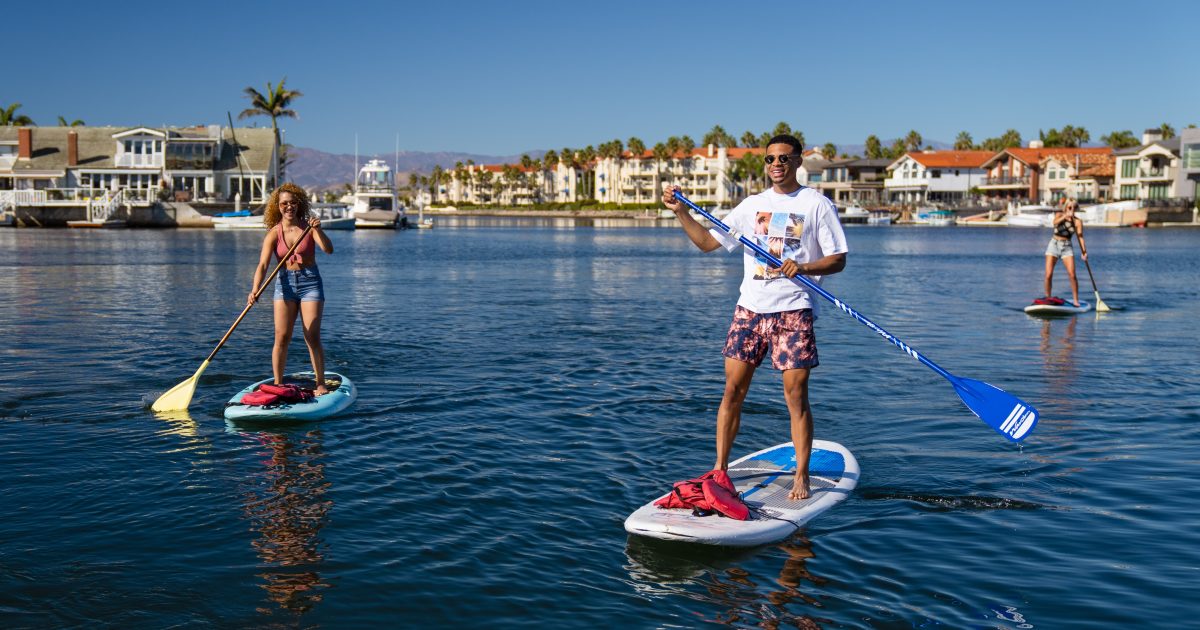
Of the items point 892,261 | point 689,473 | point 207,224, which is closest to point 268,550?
point 689,473

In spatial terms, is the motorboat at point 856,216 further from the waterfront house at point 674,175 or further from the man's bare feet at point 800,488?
the man's bare feet at point 800,488

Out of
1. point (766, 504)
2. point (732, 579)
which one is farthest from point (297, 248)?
point (732, 579)

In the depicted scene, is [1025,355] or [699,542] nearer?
[699,542]

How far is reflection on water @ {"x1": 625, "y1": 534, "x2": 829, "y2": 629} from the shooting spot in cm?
597

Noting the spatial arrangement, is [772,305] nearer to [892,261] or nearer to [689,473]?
[689,473]

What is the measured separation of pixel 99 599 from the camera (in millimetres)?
6012

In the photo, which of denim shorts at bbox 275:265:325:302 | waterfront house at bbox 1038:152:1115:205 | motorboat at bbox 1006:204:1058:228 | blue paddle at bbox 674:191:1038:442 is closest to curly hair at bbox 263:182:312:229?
denim shorts at bbox 275:265:325:302

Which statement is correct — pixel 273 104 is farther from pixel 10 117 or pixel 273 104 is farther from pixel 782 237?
pixel 782 237

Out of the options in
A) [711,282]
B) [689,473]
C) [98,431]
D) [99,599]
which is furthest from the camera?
[711,282]

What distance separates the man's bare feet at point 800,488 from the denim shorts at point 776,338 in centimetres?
102

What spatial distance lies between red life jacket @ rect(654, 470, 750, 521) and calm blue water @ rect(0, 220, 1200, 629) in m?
0.29

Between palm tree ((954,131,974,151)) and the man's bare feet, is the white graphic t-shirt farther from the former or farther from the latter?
palm tree ((954,131,974,151))

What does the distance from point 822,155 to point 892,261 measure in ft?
458

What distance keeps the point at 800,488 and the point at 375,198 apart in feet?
306
